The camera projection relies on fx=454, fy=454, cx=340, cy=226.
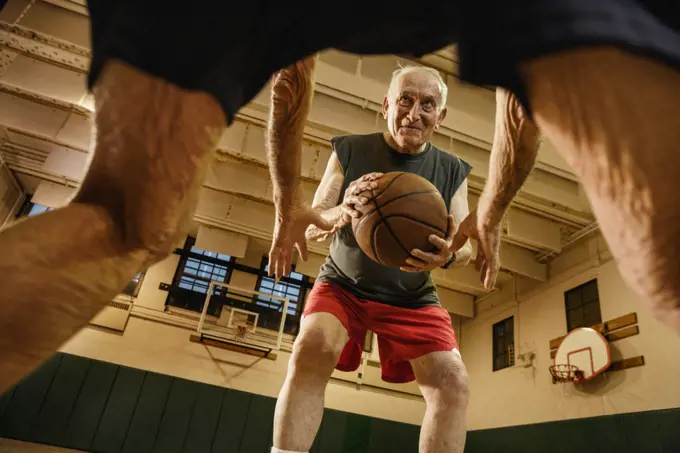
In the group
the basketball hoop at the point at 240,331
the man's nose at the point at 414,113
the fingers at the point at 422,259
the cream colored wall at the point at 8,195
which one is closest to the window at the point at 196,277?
the basketball hoop at the point at 240,331

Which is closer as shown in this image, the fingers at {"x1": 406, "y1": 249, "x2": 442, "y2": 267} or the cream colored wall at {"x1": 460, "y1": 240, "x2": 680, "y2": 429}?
the fingers at {"x1": 406, "y1": 249, "x2": 442, "y2": 267}

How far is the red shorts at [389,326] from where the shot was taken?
1762 mm

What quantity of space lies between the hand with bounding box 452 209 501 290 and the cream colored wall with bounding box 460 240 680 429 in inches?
188

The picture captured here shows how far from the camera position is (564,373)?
6.13 meters

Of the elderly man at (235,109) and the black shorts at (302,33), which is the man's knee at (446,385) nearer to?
the elderly man at (235,109)

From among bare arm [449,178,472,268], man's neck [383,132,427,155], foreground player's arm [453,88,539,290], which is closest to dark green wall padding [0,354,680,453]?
bare arm [449,178,472,268]

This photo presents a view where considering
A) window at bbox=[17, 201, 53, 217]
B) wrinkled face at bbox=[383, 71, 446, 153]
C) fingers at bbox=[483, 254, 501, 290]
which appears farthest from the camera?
window at bbox=[17, 201, 53, 217]

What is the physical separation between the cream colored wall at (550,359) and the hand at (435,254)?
4759 mm

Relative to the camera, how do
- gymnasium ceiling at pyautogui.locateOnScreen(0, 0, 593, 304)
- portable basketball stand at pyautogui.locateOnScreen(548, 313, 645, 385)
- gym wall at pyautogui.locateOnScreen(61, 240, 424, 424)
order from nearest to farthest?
gymnasium ceiling at pyautogui.locateOnScreen(0, 0, 593, 304) → portable basketball stand at pyautogui.locateOnScreen(548, 313, 645, 385) → gym wall at pyautogui.locateOnScreen(61, 240, 424, 424)

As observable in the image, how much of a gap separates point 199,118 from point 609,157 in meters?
0.50

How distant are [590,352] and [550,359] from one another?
3.10 ft

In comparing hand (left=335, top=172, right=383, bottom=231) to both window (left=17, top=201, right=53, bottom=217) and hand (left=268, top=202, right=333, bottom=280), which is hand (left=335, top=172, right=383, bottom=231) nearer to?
hand (left=268, top=202, right=333, bottom=280)

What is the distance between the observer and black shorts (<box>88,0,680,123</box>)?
1.62 feet

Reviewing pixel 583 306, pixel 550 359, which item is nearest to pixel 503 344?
pixel 550 359
